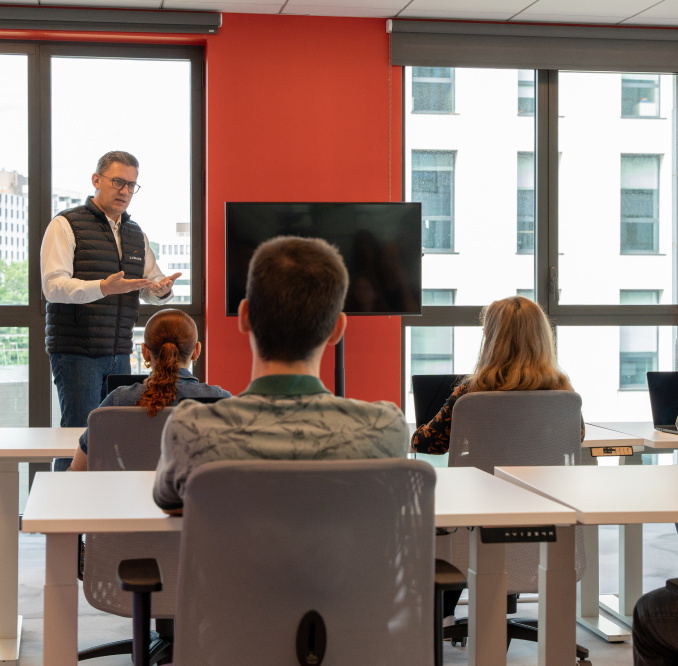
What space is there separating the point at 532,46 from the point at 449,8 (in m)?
0.61

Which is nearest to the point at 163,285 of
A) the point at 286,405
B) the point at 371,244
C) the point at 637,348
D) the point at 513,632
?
the point at 371,244

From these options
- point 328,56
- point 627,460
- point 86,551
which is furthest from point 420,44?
point 86,551

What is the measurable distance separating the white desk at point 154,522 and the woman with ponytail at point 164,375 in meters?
0.39

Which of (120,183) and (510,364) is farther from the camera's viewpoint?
(120,183)

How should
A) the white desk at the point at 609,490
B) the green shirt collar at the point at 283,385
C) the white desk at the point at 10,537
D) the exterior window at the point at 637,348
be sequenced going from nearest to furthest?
1. the green shirt collar at the point at 283,385
2. the white desk at the point at 609,490
3. the white desk at the point at 10,537
4. the exterior window at the point at 637,348

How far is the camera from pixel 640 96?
15.9ft

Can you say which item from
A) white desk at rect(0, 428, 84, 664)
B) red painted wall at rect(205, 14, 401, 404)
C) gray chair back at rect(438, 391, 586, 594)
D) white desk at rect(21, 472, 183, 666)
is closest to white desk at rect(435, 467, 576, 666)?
gray chair back at rect(438, 391, 586, 594)

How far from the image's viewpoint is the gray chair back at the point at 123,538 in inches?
74.3

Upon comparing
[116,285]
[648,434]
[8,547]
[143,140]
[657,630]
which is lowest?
[8,547]

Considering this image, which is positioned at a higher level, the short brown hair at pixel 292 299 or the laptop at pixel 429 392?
the short brown hair at pixel 292 299

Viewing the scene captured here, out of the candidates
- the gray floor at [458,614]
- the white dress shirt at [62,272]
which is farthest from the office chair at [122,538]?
the white dress shirt at [62,272]

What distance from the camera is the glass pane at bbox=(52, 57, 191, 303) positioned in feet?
14.5

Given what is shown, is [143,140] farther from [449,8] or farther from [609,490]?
[609,490]

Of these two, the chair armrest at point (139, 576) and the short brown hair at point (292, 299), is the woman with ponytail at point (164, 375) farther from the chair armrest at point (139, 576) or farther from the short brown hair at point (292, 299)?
the short brown hair at point (292, 299)
